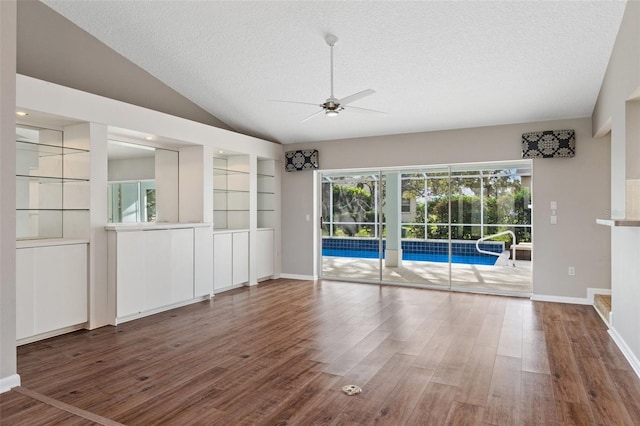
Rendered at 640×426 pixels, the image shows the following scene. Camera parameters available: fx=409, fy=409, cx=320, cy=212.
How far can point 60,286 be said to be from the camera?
4199mm

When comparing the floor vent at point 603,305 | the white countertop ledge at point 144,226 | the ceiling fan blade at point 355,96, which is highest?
the ceiling fan blade at point 355,96

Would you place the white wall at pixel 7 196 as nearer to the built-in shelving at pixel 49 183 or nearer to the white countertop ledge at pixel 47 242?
the white countertop ledge at pixel 47 242

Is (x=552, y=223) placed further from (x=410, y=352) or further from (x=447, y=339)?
(x=410, y=352)

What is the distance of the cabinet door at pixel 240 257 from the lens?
675 cm

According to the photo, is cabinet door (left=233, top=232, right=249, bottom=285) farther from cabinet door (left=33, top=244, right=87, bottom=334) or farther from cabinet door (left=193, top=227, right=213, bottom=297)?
cabinet door (left=33, top=244, right=87, bottom=334)

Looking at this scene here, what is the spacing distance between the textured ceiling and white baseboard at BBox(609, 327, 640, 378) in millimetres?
2843

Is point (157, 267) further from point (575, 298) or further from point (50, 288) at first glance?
point (575, 298)

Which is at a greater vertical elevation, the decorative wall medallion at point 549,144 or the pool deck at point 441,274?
the decorative wall medallion at point 549,144

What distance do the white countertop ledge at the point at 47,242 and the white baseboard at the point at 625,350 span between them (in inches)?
208

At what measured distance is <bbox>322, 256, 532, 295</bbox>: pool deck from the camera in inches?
250

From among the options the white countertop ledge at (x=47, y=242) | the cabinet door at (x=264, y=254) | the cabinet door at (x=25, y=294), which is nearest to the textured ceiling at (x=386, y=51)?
the cabinet door at (x=264, y=254)

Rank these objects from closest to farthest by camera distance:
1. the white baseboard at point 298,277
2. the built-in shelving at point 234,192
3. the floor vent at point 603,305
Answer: the floor vent at point 603,305
the built-in shelving at point 234,192
the white baseboard at point 298,277

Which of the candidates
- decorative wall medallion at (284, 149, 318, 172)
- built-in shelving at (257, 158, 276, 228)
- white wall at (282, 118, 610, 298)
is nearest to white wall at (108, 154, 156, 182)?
built-in shelving at (257, 158, 276, 228)

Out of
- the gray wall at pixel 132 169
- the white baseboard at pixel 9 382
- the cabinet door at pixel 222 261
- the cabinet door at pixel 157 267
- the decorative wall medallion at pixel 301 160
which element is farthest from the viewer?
the decorative wall medallion at pixel 301 160
